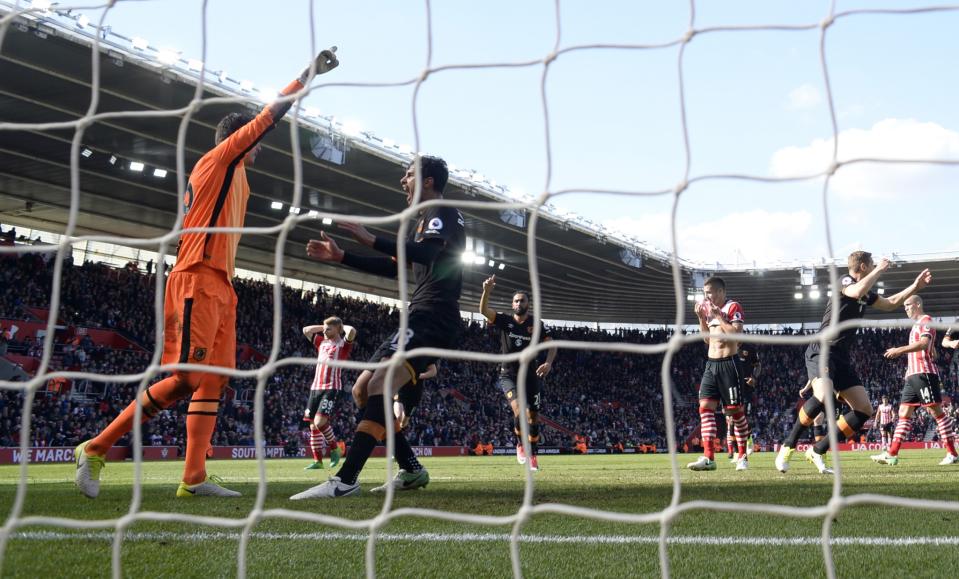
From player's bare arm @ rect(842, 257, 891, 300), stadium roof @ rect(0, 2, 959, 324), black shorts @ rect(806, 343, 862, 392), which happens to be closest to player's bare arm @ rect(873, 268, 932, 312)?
player's bare arm @ rect(842, 257, 891, 300)

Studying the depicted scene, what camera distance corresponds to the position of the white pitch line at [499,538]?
315cm

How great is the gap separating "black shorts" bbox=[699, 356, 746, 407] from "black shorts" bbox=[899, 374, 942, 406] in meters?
2.57

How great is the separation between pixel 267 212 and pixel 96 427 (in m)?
7.04

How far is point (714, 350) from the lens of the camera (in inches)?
342

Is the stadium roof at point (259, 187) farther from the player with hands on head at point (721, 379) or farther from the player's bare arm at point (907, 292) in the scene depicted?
the player's bare arm at point (907, 292)

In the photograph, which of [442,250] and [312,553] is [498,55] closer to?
[442,250]

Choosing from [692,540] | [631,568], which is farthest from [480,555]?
[692,540]

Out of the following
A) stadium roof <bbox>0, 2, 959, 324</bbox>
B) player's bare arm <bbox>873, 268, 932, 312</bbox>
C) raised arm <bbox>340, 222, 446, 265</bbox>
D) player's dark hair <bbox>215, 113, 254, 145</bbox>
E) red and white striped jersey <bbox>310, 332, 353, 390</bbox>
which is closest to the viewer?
raised arm <bbox>340, 222, 446, 265</bbox>

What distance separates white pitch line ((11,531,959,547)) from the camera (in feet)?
10.3

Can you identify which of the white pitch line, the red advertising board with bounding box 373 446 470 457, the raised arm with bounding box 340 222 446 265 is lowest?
the red advertising board with bounding box 373 446 470 457

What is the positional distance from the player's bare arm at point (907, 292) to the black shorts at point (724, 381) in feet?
7.18

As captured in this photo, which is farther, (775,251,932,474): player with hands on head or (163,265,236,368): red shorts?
(775,251,932,474): player with hands on head

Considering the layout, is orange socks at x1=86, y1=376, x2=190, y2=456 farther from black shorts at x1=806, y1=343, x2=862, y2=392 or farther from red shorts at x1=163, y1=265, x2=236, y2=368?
black shorts at x1=806, y1=343, x2=862, y2=392

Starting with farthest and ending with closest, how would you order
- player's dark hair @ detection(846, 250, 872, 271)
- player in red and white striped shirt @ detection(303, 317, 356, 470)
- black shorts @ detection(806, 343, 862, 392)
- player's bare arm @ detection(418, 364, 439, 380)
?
player in red and white striped shirt @ detection(303, 317, 356, 470) < black shorts @ detection(806, 343, 862, 392) < player's dark hair @ detection(846, 250, 872, 271) < player's bare arm @ detection(418, 364, 439, 380)
